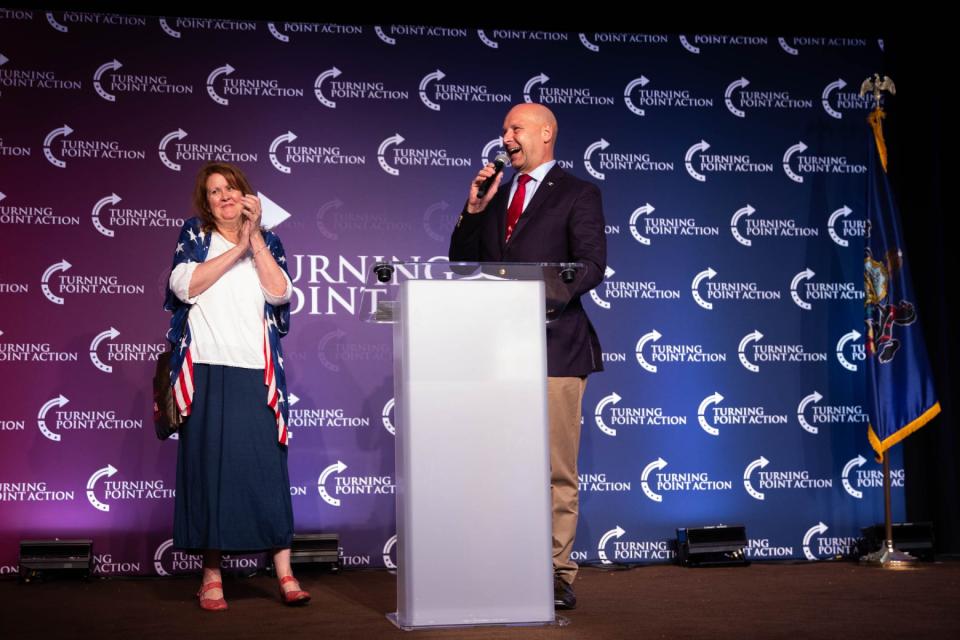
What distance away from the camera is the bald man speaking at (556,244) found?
383cm

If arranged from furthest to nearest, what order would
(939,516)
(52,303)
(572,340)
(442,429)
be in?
(939,516) → (52,303) → (572,340) → (442,429)

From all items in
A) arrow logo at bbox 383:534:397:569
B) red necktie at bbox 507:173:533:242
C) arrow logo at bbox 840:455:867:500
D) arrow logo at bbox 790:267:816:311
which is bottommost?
arrow logo at bbox 383:534:397:569

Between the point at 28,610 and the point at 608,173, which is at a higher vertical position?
the point at 608,173

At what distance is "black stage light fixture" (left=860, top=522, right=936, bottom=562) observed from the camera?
537 cm

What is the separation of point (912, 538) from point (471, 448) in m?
3.20

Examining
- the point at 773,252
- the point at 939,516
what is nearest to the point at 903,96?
the point at 773,252

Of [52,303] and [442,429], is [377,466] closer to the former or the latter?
[52,303]

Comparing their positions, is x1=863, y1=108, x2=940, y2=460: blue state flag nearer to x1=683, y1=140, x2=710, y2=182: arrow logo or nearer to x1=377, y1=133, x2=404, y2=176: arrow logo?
x1=683, y1=140, x2=710, y2=182: arrow logo

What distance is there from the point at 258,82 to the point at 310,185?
62cm

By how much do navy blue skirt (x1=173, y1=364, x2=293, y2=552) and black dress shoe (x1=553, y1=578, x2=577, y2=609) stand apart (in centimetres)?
105

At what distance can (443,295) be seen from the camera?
3289 mm

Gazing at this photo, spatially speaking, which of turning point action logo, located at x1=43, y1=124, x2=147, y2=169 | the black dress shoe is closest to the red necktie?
the black dress shoe

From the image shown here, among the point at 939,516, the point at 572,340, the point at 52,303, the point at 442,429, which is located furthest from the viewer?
the point at 939,516

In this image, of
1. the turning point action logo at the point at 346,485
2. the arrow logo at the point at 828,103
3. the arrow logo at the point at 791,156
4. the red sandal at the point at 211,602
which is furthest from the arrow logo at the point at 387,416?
the arrow logo at the point at 828,103
